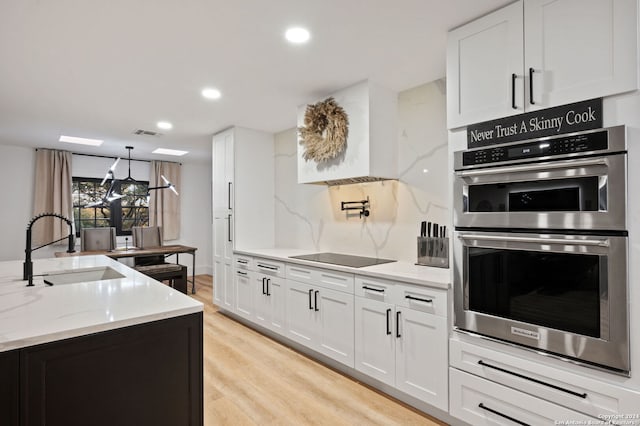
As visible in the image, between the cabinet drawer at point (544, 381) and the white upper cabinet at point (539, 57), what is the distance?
1269 mm

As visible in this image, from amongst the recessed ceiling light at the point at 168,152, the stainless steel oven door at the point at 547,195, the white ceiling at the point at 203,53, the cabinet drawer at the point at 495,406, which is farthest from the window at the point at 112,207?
the cabinet drawer at the point at 495,406

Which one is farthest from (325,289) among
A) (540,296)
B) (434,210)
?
(540,296)

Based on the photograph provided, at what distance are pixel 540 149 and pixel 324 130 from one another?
182cm

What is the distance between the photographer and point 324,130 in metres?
3.09

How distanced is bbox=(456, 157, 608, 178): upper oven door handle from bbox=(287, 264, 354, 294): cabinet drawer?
1.21 metres

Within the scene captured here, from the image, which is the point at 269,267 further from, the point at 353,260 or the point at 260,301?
the point at 353,260

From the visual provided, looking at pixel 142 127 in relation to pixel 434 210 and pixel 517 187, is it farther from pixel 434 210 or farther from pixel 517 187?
pixel 517 187

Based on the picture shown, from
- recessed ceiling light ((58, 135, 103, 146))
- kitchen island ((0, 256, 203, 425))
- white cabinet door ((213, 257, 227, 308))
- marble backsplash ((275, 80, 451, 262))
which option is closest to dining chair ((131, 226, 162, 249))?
recessed ceiling light ((58, 135, 103, 146))

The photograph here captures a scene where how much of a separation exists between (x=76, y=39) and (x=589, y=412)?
3453 millimetres

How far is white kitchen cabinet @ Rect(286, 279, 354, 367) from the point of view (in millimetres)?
2684

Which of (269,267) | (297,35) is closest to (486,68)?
(297,35)

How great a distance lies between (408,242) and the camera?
3.00 m

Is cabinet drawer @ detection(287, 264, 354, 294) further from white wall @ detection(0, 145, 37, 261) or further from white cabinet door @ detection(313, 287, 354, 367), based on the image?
white wall @ detection(0, 145, 37, 261)

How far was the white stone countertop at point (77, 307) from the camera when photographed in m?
1.16
